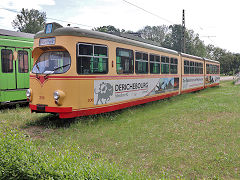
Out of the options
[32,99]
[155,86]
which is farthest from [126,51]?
[32,99]

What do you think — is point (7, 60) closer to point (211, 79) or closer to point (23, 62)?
point (23, 62)

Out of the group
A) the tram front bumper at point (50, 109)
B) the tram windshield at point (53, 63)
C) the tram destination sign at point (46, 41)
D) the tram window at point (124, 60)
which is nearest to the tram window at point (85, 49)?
the tram windshield at point (53, 63)

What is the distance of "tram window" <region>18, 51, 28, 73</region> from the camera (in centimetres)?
1205

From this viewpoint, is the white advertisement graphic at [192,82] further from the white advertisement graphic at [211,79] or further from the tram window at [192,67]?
the white advertisement graphic at [211,79]

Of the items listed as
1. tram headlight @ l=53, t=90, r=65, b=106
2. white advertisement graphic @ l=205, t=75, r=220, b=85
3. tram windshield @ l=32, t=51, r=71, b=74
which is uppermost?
tram windshield @ l=32, t=51, r=71, b=74

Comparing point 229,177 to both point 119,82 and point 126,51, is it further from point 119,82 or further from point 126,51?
point 126,51

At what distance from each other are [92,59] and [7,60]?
5327mm

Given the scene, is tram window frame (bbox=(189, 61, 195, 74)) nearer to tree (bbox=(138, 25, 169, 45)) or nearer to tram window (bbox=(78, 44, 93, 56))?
tram window (bbox=(78, 44, 93, 56))

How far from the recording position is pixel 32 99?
8578 mm

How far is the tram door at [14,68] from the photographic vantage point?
442 inches

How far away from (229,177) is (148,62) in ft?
28.0

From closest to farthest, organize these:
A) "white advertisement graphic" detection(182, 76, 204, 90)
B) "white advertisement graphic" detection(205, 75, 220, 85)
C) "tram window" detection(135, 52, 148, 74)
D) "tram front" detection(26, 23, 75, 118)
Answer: "tram front" detection(26, 23, 75, 118)
"tram window" detection(135, 52, 148, 74)
"white advertisement graphic" detection(182, 76, 204, 90)
"white advertisement graphic" detection(205, 75, 220, 85)

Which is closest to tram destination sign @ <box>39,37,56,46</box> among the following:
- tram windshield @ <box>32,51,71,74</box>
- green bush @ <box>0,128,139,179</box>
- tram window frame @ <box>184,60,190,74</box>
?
tram windshield @ <box>32,51,71,74</box>

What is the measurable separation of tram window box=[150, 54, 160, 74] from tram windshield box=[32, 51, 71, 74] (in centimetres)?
591
